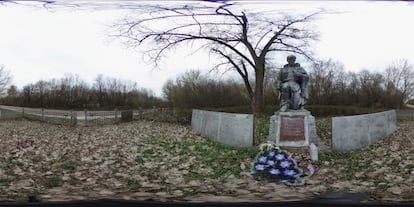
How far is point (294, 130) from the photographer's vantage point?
8.98 ft

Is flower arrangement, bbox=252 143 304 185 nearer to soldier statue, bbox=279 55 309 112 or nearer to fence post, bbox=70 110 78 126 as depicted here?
soldier statue, bbox=279 55 309 112

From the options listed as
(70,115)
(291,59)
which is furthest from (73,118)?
(291,59)

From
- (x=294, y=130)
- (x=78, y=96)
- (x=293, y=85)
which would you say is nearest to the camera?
(x=78, y=96)

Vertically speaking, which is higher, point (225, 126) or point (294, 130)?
point (225, 126)

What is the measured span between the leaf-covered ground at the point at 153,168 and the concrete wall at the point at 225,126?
0.11 ft

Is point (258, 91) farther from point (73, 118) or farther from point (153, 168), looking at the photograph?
point (73, 118)

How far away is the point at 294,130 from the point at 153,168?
6.08 ft

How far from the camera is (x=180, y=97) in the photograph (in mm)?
1111

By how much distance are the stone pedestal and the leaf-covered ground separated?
0.23m

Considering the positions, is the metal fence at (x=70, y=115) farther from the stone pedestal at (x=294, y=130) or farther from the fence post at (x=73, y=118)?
the stone pedestal at (x=294, y=130)

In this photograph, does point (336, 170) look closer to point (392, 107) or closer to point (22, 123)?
point (392, 107)

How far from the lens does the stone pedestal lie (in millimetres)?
1584

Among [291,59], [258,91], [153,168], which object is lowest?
[153,168]

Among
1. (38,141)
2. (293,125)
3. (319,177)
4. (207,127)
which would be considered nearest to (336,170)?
(319,177)
